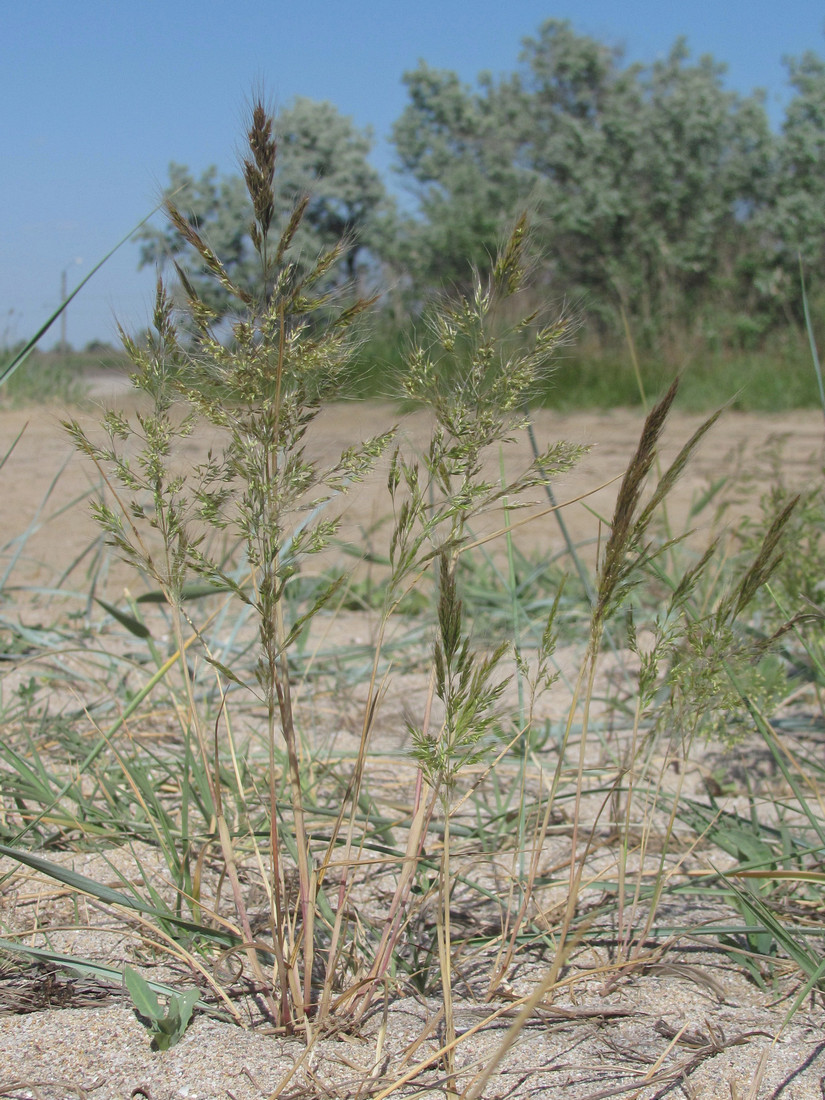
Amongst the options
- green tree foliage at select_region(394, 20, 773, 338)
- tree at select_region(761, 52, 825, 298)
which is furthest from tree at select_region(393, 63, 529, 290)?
tree at select_region(761, 52, 825, 298)

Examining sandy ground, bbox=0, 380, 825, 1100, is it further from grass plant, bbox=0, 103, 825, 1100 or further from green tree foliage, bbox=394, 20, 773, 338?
green tree foliage, bbox=394, 20, 773, 338

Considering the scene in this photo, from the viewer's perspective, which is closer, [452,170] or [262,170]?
[262,170]

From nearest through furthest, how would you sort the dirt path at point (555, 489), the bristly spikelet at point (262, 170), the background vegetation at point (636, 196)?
the bristly spikelet at point (262, 170)
the dirt path at point (555, 489)
the background vegetation at point (636, 196)

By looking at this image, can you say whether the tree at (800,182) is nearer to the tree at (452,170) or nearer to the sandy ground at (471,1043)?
the tree at (452,170)

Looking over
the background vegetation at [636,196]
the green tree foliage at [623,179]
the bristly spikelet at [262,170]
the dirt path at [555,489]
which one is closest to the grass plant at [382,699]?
the bristly spikelet at [262,170]

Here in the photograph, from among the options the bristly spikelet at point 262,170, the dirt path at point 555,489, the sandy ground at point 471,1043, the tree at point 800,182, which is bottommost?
the sandy ground at point 471,1043

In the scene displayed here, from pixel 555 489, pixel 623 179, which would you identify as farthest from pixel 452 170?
pixel 555 489

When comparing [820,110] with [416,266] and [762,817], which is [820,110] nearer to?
[416,266]

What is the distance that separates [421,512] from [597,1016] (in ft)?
1.92

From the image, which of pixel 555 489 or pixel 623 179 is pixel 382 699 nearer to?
pixel 555 489

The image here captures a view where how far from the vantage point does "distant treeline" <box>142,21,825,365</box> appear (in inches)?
456

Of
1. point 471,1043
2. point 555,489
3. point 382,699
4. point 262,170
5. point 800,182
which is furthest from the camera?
point 800,182

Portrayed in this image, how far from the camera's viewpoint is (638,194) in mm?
12672

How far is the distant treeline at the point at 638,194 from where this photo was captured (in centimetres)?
1159
